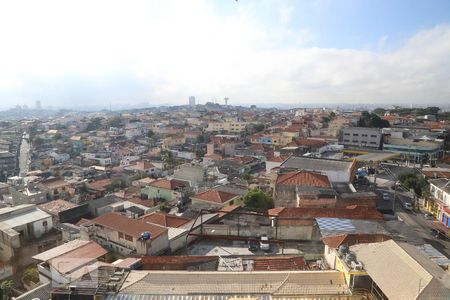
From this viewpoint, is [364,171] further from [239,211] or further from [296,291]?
[296,291]

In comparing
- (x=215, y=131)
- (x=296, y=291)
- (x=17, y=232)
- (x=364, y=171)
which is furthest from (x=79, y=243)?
(x=215, y=131)

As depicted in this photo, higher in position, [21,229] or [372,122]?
[372,122]

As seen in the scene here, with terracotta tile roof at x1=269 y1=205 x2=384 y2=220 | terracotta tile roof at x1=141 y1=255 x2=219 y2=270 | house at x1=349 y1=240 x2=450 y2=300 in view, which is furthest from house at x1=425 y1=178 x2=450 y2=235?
terracotta tile roof at x1=141 y1=255 x2=219 y2=270

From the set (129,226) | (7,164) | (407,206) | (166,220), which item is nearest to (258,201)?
(166,220)

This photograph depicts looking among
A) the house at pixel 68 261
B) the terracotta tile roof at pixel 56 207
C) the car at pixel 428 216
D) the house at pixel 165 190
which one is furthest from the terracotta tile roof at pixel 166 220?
the car at pixel 428 216

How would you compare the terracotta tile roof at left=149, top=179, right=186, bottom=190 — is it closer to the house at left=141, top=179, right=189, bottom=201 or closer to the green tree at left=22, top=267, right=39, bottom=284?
the house at left=141, top=179, right=189, bottom=201

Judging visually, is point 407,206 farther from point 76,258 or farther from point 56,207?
point 56,207

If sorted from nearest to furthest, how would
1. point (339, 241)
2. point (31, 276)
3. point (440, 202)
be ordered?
point (339, 241) → point (31, 276) → point (440, 202)
